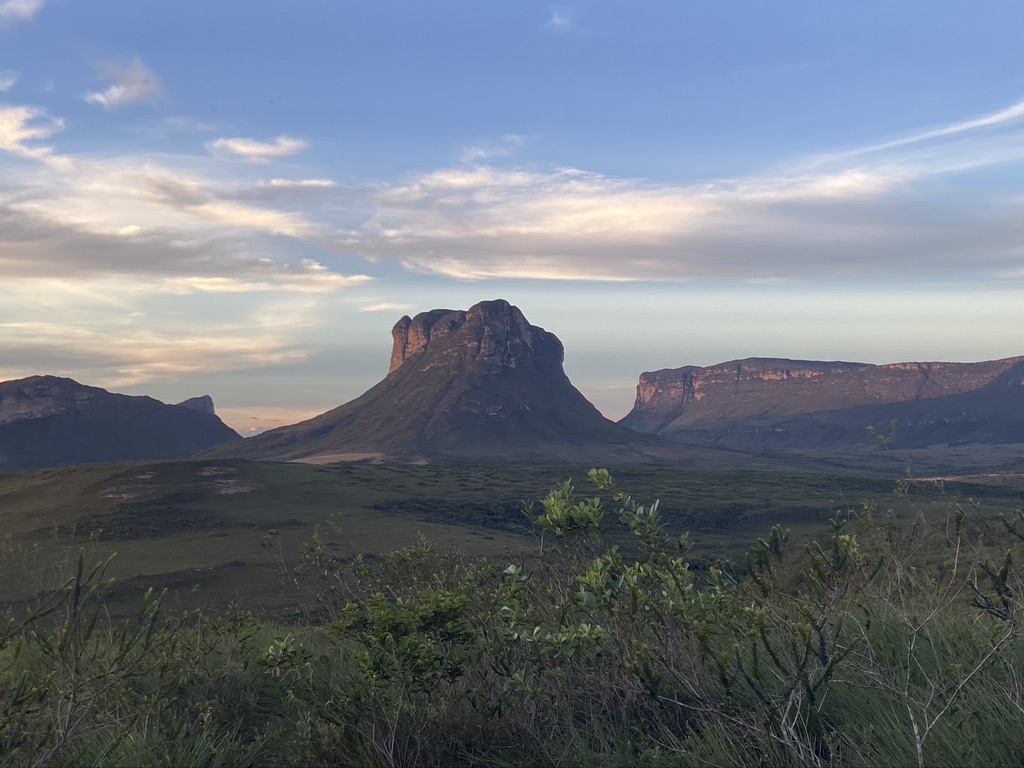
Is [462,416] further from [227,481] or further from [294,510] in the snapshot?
[294,510]

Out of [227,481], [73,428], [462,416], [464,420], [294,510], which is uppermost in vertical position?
[73,428]

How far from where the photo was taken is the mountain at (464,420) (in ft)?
500

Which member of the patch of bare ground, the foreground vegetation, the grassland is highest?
the foreground vegetation

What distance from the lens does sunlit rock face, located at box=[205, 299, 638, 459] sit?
509ft

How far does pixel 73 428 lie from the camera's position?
6924 inches

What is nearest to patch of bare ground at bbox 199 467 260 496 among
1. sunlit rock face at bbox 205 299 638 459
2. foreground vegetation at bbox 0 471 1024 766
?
foreground vegetation at bbox 0 471 1024 766

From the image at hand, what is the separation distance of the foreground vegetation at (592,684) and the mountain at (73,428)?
171 metres

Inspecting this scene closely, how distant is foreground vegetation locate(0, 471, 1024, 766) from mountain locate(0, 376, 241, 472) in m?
171

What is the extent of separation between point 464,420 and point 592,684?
164m

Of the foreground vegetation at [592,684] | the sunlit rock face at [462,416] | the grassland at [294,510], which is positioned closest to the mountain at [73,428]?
the sunlit rock face at [462,416]

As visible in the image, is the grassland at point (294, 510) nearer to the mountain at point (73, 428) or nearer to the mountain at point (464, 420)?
the mountain at point (464, 420)

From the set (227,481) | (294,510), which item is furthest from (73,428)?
(294,510)

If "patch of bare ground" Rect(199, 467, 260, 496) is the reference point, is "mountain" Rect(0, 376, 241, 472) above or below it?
above

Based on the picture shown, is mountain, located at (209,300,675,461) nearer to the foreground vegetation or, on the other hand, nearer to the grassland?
the grassland
